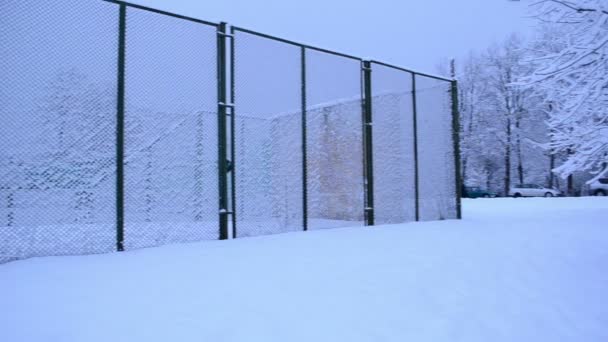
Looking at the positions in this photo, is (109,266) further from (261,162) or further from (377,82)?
(377,82)

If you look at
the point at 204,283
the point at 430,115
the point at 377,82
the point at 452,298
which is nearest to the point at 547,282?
the point at 452,298

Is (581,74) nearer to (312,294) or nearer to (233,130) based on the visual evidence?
(312,294)

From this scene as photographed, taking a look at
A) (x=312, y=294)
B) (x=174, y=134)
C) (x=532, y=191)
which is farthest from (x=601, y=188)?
(x=312, y=294)

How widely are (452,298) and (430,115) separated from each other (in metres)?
6.17

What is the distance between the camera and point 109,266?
3.85 m

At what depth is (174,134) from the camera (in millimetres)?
5305

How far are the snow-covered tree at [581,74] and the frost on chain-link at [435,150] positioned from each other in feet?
12.6

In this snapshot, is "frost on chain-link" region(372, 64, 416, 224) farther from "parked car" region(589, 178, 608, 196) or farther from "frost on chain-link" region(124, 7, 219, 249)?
"parked car" region(589, 178, 608, 196)

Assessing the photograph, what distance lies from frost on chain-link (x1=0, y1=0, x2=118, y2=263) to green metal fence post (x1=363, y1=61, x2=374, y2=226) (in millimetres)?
4109

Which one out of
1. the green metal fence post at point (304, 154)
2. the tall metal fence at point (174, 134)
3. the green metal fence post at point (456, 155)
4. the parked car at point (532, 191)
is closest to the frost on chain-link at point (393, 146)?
the tall metal fence at point (174, 134)

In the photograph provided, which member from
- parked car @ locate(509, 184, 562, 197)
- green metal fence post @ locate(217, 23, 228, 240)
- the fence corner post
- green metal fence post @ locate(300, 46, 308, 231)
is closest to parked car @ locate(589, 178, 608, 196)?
parked car @ locate(509, 184, 562, 197)

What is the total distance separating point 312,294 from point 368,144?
475 centimetres

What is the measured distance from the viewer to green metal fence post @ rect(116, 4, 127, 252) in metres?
4.74

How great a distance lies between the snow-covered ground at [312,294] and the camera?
2426mm
